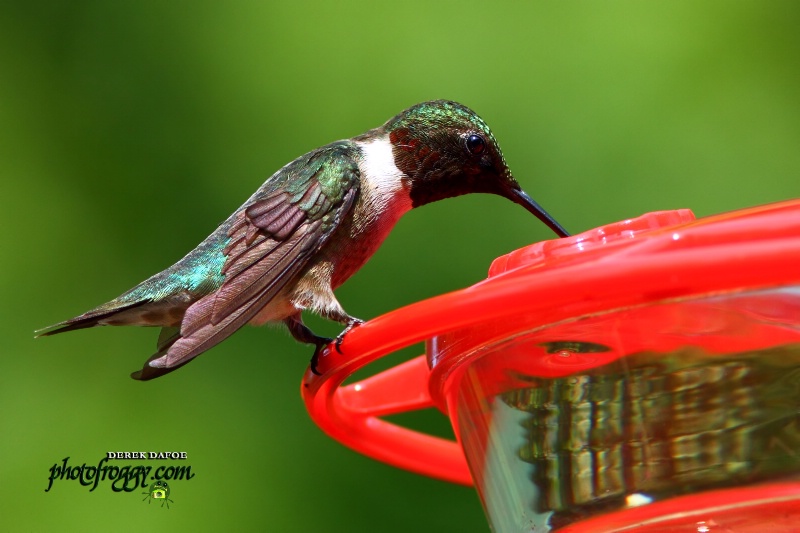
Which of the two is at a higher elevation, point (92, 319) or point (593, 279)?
point (92, 319)

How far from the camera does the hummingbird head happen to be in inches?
109

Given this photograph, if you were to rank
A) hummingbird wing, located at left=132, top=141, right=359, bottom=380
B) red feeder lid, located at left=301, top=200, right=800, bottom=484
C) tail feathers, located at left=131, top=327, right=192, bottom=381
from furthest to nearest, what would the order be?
tail feathers, located at left=131, top=327, right=192, bottom=381, hummingbird wing, located at left=132, top=141, right=359, bottom=380, red feeder lid, located at left=301, top=200, right=800, bottom=484

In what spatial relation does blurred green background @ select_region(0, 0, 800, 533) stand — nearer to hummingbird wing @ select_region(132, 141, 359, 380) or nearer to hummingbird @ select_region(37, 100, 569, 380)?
hummingbird @ select_region(37, 100, 569, 380)

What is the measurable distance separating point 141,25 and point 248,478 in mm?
1806

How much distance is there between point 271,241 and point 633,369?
113cm

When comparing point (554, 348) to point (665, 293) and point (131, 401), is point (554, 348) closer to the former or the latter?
point (665, 293)

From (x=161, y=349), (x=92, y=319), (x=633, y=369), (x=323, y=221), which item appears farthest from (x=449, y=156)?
(x=633, y=369)

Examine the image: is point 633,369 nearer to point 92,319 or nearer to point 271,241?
point 271,241

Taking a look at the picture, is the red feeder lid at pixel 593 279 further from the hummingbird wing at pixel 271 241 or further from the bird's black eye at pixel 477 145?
the bird's black eye at pixel 477 145

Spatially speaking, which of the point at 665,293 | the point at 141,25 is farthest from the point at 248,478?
the point at 665,293

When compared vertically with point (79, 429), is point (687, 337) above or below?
below

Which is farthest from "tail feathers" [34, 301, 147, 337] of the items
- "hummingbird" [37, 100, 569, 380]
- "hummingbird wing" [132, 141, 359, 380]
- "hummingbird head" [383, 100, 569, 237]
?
"hummingbird head" [383, 100, 569, 237]

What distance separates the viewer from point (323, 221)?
8.16 ft

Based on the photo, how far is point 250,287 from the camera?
2.19 metres
